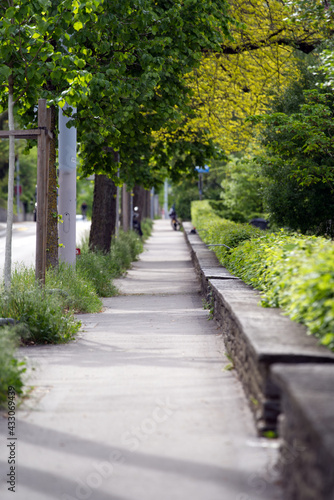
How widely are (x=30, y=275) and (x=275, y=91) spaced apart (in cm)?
1085

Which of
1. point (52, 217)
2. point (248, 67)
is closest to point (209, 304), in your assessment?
point (52, 217)

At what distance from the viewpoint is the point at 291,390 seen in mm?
3656

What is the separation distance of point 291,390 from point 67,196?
398 inches

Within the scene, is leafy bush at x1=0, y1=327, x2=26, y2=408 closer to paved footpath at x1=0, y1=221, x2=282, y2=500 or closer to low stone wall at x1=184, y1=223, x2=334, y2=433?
paved footpath at x1=0, y1=221, x2=282, y2=500

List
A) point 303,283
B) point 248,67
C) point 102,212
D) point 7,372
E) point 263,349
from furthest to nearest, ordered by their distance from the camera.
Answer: point 102,212 → point 248,67 → point 7,372 → point 303,283 → point 263,349

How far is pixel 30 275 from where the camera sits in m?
10.7

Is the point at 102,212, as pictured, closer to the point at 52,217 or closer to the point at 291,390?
the point at 52,217

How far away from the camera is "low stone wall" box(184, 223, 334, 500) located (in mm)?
3250

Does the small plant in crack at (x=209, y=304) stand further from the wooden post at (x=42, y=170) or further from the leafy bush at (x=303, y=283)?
the wooden post at (x=42, y=170)

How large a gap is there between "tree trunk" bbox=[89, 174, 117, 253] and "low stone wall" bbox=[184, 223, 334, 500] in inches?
466

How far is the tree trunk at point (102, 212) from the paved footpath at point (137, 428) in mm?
10236

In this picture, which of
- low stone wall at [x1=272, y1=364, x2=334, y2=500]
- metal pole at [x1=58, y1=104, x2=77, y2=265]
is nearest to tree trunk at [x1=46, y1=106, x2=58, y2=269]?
metal pole at [x1=58, y1=104, x2=77, y2=265]

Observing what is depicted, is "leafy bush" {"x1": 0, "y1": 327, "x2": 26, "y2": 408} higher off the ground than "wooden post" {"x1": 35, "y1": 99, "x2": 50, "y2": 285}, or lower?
lower

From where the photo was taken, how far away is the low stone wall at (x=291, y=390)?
325 centimetres
